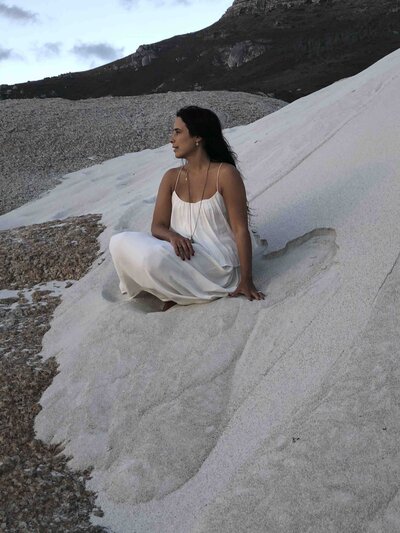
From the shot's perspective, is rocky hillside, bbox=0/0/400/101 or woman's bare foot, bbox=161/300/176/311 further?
rocky hillside, bbox=0/0/400/101

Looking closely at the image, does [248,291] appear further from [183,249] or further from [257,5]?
[257,5]

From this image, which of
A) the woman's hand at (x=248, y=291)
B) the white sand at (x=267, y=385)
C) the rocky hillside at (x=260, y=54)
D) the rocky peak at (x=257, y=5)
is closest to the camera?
the white sand at (x=267, y=385)

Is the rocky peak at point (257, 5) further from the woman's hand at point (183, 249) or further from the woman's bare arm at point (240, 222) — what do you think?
the woman's hand at point (183, 249)

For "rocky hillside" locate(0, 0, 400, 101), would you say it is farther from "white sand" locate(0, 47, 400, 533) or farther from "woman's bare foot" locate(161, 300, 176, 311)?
"woman's bare foot" locate(161, 300, 176, 311)

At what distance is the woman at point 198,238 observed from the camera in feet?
11.2

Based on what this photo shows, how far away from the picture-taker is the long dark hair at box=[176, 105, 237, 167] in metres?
3.50

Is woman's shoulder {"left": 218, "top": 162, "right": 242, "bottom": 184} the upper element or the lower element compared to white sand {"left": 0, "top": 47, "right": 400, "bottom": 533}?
upper

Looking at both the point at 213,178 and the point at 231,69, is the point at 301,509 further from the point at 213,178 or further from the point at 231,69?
the point at 231,69

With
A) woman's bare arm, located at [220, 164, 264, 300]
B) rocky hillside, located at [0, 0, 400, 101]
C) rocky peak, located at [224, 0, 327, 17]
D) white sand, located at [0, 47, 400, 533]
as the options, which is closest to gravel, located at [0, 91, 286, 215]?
white sand, located at [0, 47, 400, 533]

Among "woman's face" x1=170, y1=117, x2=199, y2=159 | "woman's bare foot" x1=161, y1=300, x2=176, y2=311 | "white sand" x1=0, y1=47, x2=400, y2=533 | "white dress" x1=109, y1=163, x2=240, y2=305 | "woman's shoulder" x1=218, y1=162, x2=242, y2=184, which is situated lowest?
"white sand" x1=0, y1=47, x2=400, y2=533

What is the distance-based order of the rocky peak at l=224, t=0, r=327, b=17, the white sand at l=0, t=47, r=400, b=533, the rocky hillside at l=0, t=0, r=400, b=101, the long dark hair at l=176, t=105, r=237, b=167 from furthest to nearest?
the rocky peak at l=224, t=0, r=327, b=17
the rocky hillside at l=0, t=0, r=400, b=101
the long dark hair at l=176, t=105, r=237, b=167
the white sand at l=0, t=47, r=400, b=533

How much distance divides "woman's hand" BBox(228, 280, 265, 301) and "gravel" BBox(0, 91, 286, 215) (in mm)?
5906

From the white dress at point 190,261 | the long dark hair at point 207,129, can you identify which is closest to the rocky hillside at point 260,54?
the long dark hair at point 207,129

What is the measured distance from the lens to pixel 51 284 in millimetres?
4875
